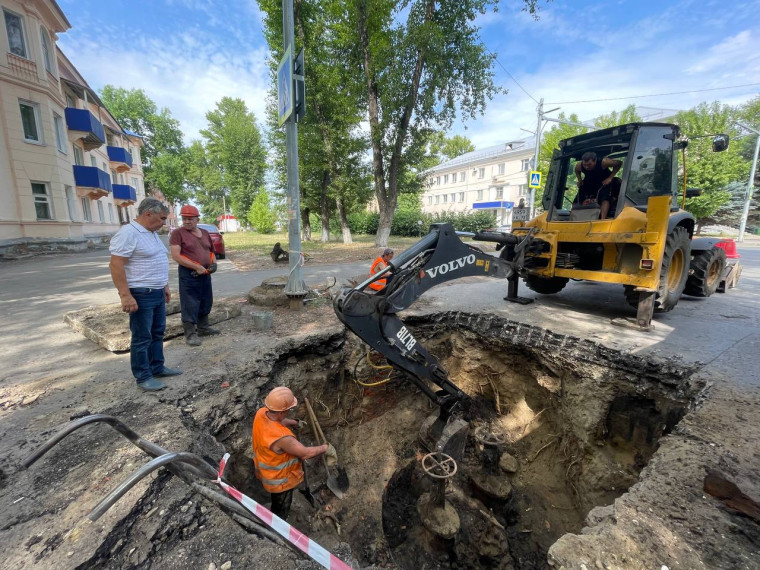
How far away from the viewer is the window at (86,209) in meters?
18.9

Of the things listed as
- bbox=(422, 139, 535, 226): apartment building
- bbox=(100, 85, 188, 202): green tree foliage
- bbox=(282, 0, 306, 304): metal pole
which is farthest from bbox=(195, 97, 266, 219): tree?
bbox=(282, 0, 306, 304): metal pole

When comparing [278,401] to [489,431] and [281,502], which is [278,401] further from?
[489,431]

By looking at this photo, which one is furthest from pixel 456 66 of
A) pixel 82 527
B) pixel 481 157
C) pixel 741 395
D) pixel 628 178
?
pixel 481 157

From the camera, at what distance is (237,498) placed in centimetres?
189

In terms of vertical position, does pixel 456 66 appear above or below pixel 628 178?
above

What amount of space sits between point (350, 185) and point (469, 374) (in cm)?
1432

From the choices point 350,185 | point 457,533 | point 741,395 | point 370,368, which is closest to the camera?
point 741,395

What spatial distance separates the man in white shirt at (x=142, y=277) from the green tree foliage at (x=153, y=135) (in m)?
41.7

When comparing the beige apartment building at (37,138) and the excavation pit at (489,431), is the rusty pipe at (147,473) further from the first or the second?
the beige apartment building at (37,138)

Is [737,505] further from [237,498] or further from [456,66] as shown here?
[456,66]

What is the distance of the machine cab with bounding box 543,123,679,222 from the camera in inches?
188

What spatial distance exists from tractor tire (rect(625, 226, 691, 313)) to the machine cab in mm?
592

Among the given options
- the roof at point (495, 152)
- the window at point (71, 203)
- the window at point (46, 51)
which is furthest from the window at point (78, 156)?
the roof at point (495, 152)

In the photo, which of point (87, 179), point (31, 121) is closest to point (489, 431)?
point (31, 121)
